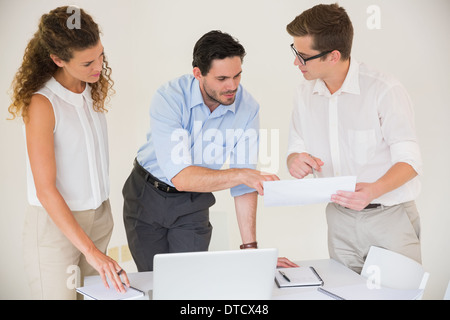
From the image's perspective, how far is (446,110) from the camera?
3816mm

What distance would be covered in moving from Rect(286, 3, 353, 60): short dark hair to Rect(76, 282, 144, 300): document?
153cm

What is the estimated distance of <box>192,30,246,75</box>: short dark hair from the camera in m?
2.53

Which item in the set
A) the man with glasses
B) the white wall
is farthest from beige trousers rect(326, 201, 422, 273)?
the white wall

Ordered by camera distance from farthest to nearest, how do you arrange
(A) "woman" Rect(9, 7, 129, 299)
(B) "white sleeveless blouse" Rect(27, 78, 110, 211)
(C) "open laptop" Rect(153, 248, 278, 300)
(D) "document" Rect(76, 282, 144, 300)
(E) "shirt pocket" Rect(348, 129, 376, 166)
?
(E) "shirt pocket" Rect(348, 129, 376, 166) → (B) "white sleeveless blouse" Rect(27, 78, 110, 211) → (A) "woman" Rect(9, 7, 129, 299) → (D) "document" Rect(76, 282, 144, 300) → (C) "open laptop" Rect(153, 248, 278, 300)

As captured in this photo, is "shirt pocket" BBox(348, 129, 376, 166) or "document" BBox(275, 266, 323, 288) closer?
"document" BBox(275, 266, 323, 288)

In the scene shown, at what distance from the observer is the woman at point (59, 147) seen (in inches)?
83.1

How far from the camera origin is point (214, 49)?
99.4 inches

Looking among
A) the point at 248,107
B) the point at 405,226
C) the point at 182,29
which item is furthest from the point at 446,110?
the point at 182,29

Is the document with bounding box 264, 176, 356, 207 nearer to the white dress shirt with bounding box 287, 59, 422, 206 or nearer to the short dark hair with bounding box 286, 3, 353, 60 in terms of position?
the white dress shirt with bounding box 287, 59, 422, 206

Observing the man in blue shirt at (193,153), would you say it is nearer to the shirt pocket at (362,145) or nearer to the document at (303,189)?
the document at (303,189)

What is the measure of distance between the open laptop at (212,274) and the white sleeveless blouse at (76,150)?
0.78m

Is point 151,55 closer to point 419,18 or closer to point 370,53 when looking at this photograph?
point 370,53

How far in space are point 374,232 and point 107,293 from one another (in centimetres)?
138

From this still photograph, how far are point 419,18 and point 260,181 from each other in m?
2.20
